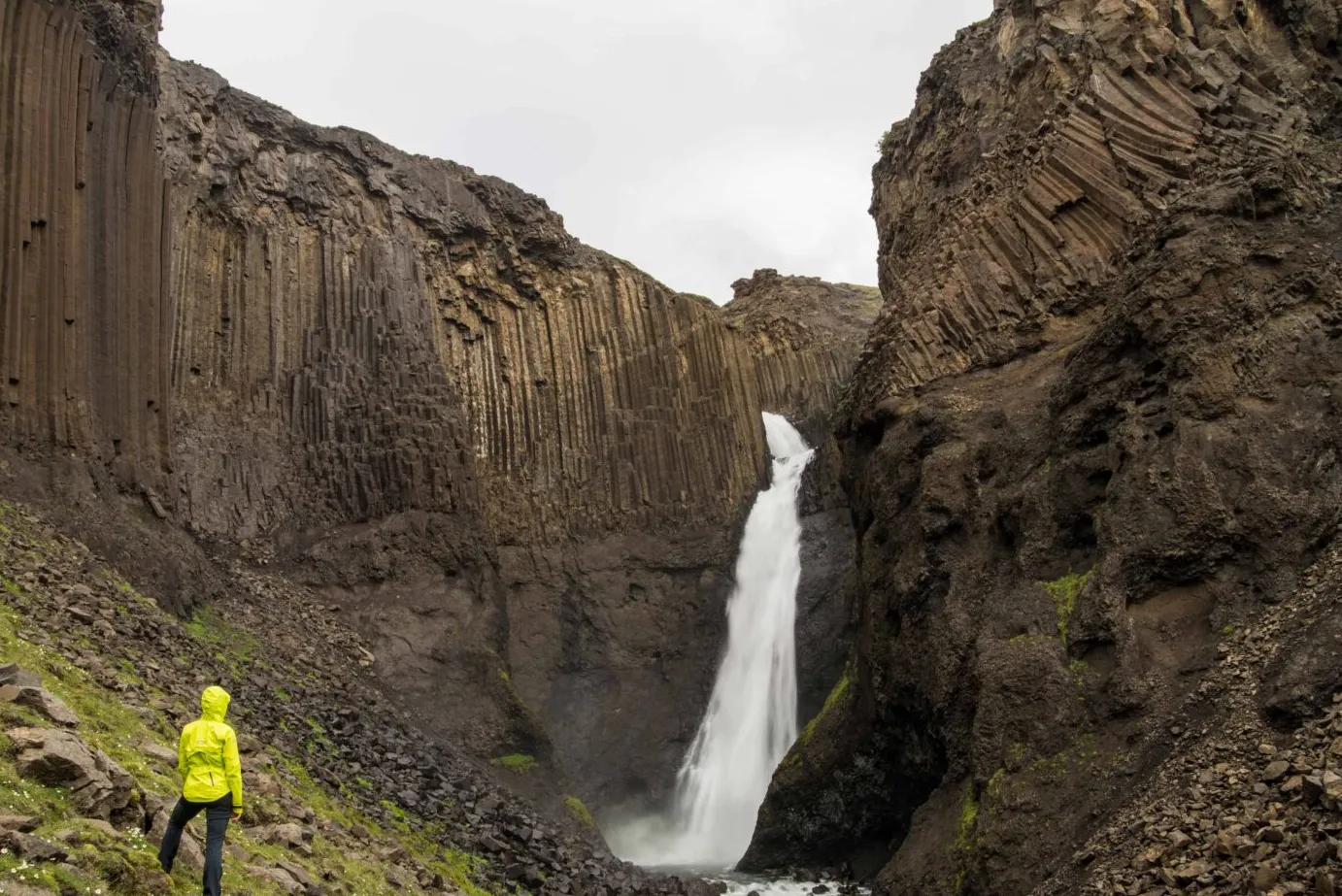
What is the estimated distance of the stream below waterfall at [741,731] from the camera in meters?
26.7

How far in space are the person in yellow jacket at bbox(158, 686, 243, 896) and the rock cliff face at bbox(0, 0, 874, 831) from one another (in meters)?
11.5

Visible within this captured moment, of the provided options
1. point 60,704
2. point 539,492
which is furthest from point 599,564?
point 60,704

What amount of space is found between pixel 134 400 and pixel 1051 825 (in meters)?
18.3

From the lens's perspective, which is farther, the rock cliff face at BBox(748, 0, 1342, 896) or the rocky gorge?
the rock cliff face at BBox(748, 0, 1342, 896)

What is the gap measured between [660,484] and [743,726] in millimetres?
8782

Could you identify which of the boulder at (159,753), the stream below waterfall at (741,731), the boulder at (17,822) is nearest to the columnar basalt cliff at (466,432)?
the stream below waterfall at (741,731)

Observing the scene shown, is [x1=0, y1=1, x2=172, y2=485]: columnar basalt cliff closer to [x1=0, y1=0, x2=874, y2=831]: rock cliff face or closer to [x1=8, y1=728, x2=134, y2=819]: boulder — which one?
[x1=0, y1=0, x2=874, y2=831]: rock cliff face

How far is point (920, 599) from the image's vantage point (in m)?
19.5

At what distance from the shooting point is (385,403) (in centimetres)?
3031

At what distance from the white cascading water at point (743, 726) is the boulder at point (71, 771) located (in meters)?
17.5

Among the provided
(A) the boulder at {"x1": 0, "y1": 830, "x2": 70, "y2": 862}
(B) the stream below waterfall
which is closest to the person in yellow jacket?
(A) the boulder at {"x1": 0, "y1": 830, "x2": 70, "y2": 862}

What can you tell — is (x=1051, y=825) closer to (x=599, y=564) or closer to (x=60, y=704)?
(x=60, y=704)

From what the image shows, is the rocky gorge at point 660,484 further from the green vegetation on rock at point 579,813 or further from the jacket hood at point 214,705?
the jacket hood at point 214,705

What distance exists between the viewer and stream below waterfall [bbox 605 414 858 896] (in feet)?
87.6
